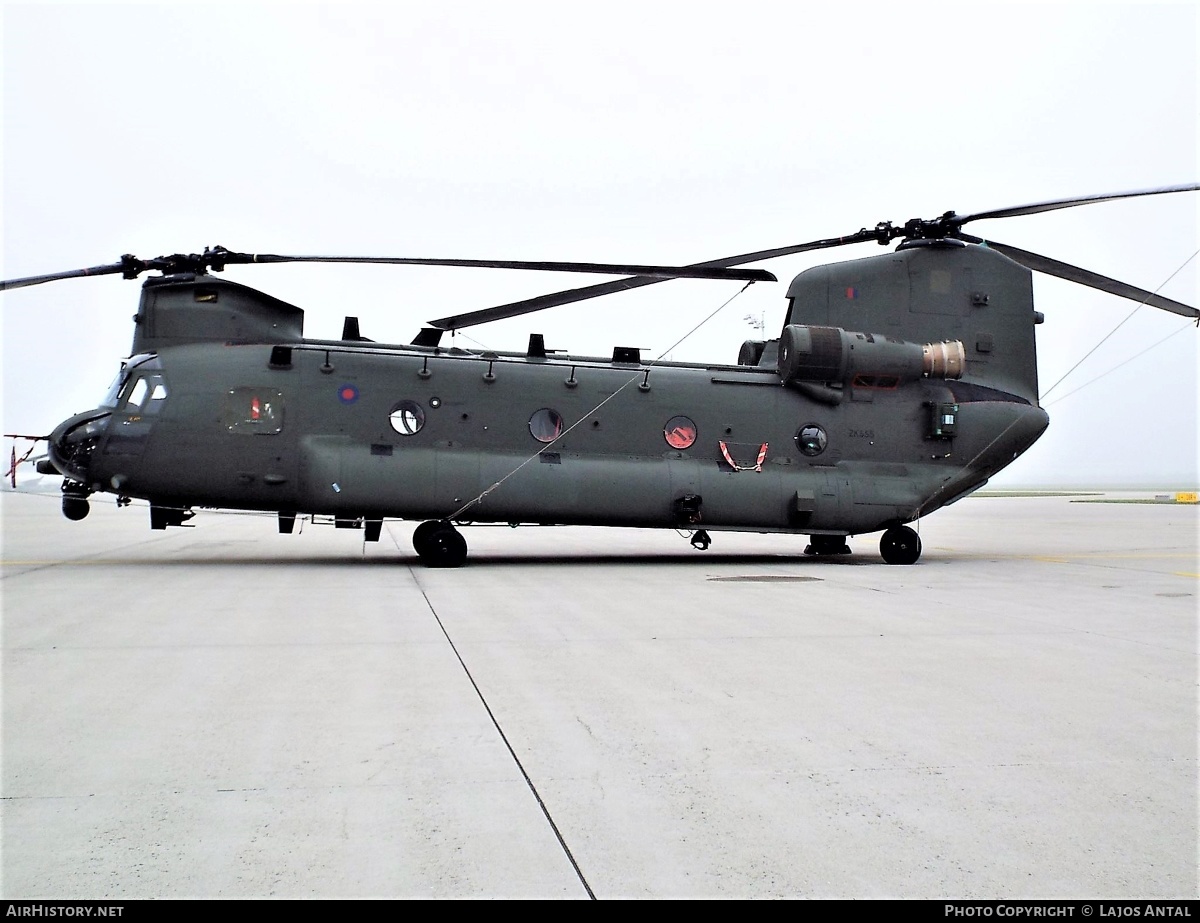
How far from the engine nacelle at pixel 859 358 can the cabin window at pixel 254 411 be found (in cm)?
749

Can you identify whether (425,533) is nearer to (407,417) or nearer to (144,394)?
(407,417)

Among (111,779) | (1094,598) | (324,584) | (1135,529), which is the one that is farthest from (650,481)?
(1135,529)

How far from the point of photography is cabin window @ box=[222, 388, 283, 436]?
12.5 m

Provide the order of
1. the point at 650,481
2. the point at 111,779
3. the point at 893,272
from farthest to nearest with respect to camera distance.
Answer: the point at 893,272
the point at 650,481
the point at 111,779

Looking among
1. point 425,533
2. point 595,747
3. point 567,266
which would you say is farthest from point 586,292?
point 595,747

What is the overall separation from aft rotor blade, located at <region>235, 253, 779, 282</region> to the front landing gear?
3.75 metres

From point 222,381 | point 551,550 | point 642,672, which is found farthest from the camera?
point 551,550

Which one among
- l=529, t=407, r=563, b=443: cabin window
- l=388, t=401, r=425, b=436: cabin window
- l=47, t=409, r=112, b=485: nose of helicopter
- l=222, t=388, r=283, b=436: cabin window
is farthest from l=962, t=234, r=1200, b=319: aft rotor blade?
l=47, t=409, r=112, b=485: nose of helicopter

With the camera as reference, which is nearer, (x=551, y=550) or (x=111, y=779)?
(x=111, y=779)

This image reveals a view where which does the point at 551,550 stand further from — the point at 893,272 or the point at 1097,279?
the point at 1097,279

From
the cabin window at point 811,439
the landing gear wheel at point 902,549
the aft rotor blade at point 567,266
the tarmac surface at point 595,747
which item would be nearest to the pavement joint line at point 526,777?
the tarmac surface at point 595,747

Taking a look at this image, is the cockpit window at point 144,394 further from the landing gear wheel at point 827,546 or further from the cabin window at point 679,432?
the landing gear wheel at point 827,546

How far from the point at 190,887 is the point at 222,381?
35.5 feet
